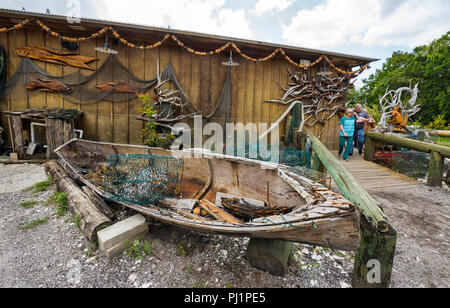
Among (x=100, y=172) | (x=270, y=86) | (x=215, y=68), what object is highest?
(x=215, y=68)

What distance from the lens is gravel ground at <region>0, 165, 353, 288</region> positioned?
1886mm

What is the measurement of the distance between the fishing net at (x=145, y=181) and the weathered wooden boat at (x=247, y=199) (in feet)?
0.39

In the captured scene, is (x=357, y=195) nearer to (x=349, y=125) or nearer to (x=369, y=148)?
(x=349, y=125)

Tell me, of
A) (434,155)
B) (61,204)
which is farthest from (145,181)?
(434,155)

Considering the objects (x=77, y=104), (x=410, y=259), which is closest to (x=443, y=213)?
(x=410, y=259)

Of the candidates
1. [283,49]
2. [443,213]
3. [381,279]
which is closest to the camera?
[381,279]

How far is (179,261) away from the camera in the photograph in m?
2.13

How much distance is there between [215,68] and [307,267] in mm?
5942

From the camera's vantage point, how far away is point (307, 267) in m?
2.12

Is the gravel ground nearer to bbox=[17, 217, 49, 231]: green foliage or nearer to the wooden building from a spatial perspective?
bbox=[17, 217, 49, 231]: green foliage

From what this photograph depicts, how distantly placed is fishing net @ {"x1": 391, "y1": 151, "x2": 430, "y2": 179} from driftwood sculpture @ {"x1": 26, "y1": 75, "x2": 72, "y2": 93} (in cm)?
950

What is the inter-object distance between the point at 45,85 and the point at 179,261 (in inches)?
244

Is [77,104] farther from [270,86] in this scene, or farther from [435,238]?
[435,238]

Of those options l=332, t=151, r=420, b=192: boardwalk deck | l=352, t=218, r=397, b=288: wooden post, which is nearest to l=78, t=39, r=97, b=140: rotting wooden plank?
l=332, t=151, r=420, b=192: boardwalk deck
